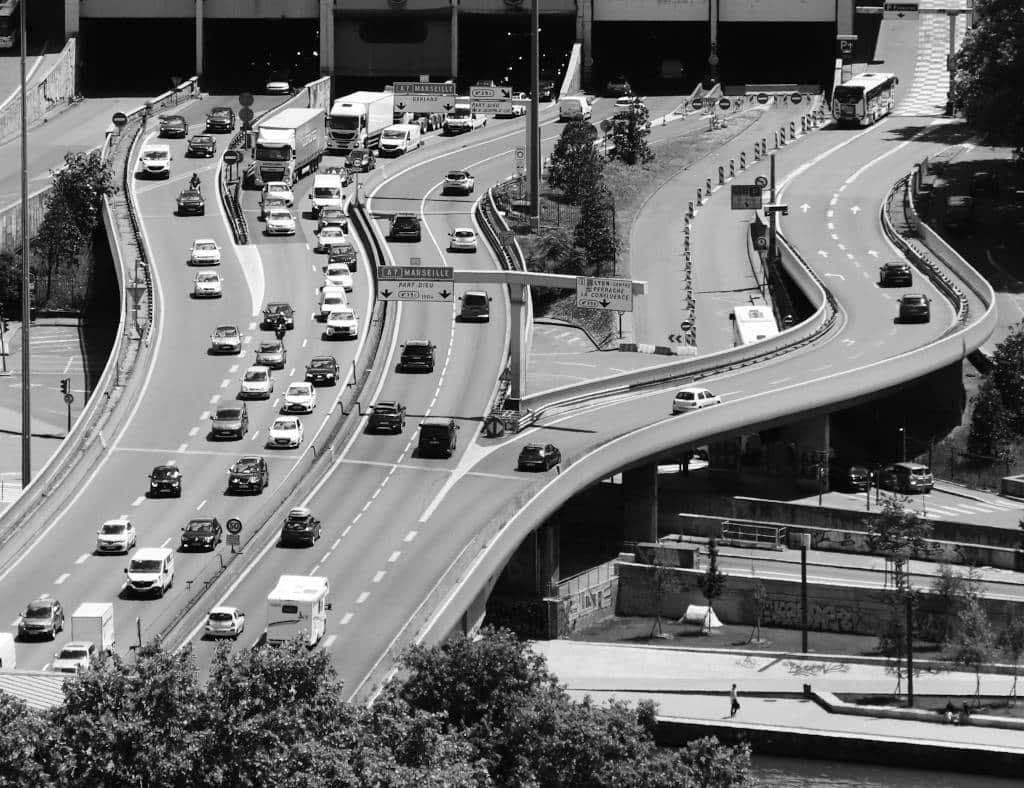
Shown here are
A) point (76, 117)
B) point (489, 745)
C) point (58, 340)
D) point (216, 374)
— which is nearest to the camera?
point (489, 745)

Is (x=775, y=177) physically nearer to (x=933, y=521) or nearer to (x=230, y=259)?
(x=230, y=259)

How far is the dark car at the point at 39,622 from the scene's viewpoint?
95.9 m

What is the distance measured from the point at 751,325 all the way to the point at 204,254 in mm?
30163

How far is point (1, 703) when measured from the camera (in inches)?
2904

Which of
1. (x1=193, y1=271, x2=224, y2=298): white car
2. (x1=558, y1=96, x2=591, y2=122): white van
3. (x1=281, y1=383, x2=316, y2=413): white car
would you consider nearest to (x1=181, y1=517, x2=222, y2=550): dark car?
(x1=281, y1=383, x2=316, y2=413): white car

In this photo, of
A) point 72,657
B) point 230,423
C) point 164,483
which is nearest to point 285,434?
point 230,423

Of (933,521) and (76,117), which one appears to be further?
(76,117)

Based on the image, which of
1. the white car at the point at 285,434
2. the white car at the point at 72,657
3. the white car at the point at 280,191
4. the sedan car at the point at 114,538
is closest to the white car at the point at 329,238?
the white car at the point at 280,191

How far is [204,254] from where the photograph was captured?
151875 millimetres

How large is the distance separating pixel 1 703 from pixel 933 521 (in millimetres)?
59127

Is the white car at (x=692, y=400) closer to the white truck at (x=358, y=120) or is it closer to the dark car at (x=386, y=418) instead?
the dark car at (x=386, y=418)

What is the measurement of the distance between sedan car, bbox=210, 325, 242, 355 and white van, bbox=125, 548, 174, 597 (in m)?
35.0

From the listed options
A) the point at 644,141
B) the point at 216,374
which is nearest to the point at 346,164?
the point at 644,141

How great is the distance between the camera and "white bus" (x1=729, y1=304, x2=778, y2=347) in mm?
146375
